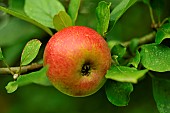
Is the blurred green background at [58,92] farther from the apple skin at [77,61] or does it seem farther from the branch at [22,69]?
the apple skin at [77,61]

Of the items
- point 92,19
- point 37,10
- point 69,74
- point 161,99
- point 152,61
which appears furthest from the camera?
point 92,19

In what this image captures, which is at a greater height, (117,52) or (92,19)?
(117,52)

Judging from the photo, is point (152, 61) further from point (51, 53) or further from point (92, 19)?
point (92, 19)

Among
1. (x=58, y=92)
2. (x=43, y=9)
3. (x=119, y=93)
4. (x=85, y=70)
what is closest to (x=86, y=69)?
(x=85, y=70)

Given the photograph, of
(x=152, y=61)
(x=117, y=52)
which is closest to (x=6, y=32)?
(x=117, y=52)

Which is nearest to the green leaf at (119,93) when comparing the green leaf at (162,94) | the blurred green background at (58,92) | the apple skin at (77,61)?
the apple skin at (77,61)

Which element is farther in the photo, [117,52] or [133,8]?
[133,8]

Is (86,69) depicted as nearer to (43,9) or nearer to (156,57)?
(156,57)
